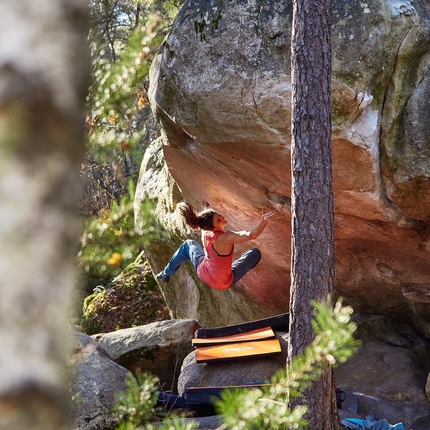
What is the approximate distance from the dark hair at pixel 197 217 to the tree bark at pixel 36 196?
217 inches

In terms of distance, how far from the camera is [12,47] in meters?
0.86

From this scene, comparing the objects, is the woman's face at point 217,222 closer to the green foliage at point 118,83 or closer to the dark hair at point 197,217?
the dark hair at point 197,217

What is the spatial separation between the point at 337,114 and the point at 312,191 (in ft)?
4.61

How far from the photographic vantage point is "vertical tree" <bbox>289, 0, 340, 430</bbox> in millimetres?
4688

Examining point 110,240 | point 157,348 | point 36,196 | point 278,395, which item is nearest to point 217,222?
point 157,348

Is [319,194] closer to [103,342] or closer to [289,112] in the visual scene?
[289,112]

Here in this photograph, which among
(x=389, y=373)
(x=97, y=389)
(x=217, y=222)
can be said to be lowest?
(x=389, y=373)

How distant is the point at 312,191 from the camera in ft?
15.7

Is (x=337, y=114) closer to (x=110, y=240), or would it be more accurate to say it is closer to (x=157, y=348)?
(x=157, y=348)

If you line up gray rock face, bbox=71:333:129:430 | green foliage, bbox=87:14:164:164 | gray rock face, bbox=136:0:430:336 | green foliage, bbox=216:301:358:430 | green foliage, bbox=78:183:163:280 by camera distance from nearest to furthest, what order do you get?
green foliage, bbox=216:301:358:430
green foliage, bbox=87:14:164:164
green foliage, bbox=78:183:163:280
gray rock face, bbox=71:333:129:430
gray rock face, bbox=136:0:430:336

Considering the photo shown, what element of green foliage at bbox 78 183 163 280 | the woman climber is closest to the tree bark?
green foliage at bbox 78 183 163 280

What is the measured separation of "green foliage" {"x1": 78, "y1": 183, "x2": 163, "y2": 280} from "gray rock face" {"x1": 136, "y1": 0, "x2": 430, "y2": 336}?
410 centimetres

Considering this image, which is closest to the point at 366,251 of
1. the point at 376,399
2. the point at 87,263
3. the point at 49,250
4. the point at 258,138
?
the point at 376,399

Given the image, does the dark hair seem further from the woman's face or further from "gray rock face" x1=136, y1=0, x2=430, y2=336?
"gray rock face" x1=136, y1=0, x2=430, y2=336
